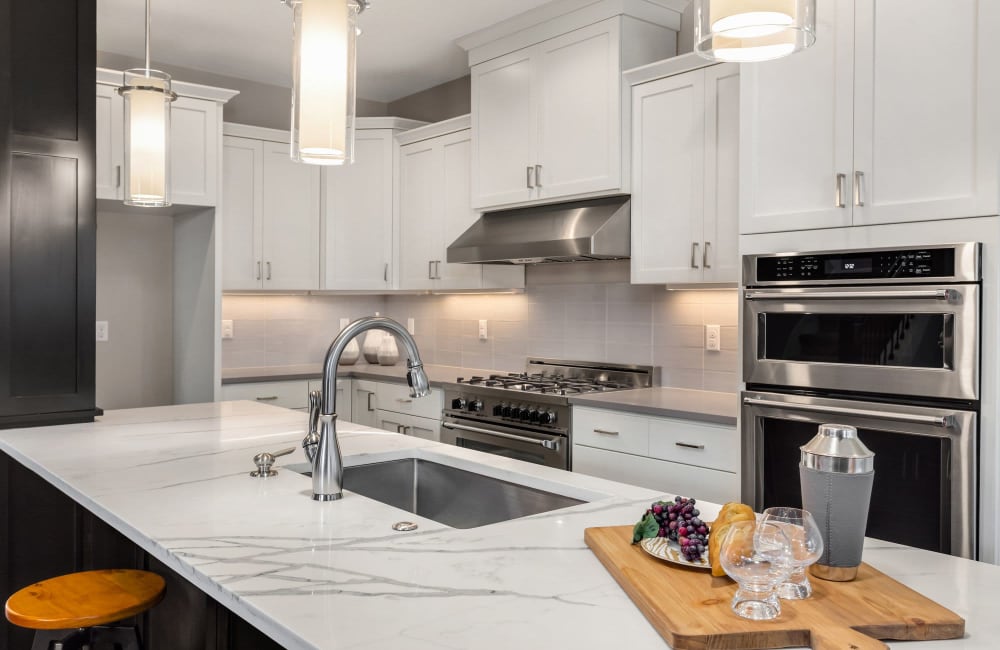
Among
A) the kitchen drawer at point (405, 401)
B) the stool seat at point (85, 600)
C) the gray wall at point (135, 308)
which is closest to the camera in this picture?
the stool seat at point (85, 600)

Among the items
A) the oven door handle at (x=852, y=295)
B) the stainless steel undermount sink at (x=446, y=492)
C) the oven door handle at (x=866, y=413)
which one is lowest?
the stainless steel undermount sink at (x=446, y=492)

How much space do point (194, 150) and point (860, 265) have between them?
3395 mm

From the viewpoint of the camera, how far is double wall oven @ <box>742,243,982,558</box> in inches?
87.7

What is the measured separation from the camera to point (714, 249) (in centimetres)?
326

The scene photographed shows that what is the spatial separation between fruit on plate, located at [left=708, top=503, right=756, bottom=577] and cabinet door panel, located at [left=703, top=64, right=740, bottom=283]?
200 cm

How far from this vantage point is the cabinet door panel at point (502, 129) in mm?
4000

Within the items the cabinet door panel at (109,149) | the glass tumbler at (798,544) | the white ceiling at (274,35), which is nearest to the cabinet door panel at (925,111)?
the glass tumbler at (798,544)

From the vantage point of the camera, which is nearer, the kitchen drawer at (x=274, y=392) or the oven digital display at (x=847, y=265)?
the oven digital display at (x=847, y=265)

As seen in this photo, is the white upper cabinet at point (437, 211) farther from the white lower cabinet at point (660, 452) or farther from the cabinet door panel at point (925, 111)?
the cabinet door panel at point (925, 111)

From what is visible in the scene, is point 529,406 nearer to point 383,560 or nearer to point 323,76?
point 323,76

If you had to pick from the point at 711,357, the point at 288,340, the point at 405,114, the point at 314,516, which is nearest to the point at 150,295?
the point at 288,340

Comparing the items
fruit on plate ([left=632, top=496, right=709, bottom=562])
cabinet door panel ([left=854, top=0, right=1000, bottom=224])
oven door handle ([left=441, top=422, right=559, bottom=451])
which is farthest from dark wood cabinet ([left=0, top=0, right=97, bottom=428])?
cabinet door panel ([left=854, top=0, right=1000, bottom=224])

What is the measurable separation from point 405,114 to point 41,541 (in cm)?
378

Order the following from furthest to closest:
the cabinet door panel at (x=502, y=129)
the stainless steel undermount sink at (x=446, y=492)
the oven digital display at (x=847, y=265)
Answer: the cabinet door panel at (x=502, y=129)
the oven digital display at (x=847, y=265)
the stainless steel undermount sink at (x=446, y=492)
